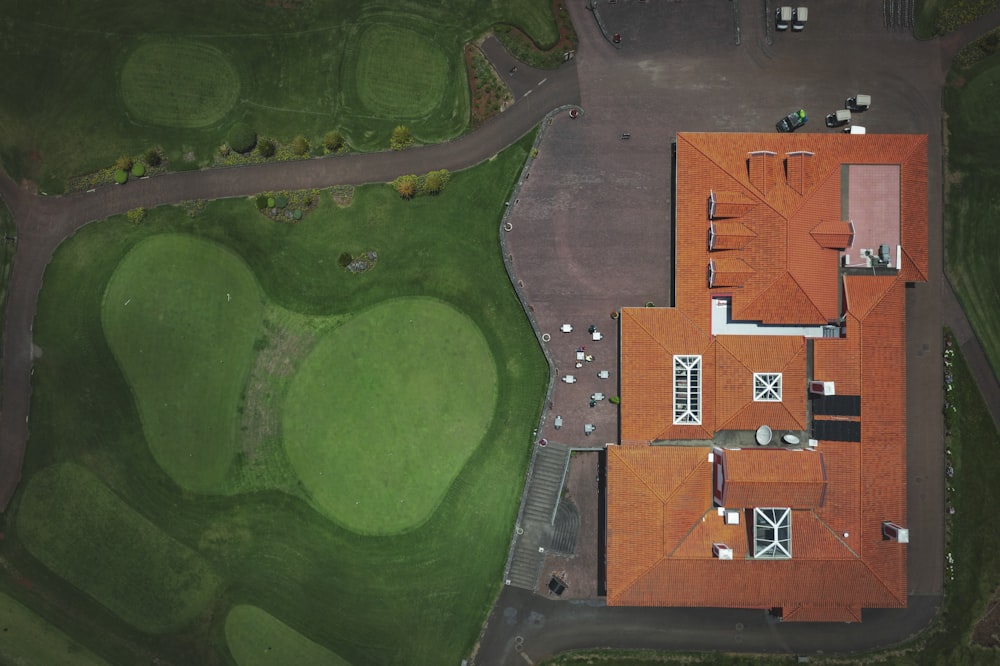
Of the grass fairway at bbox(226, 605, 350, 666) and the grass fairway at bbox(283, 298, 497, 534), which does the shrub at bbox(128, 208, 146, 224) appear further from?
the grass fairway at bbox(226, 605, 350, 666)

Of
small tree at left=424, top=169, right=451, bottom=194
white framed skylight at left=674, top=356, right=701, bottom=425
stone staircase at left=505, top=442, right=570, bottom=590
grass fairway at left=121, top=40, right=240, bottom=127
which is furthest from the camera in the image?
grass fairway at left=121, top=40, right=240, bottom=127

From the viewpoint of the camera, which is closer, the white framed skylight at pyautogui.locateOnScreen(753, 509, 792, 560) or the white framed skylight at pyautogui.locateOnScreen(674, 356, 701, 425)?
the white framed skylight at pyautogui.locateOnScreen(753, 509, 792, 560)

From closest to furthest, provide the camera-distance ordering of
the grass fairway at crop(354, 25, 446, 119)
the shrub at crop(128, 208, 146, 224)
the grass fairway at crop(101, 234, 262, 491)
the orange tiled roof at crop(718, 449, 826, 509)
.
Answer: the orange tiled roof at crop(718, 449, 826, 509) < the grass fairway at crop(101, 234, 262, 491) < the shrub at crop(128, 208, 146, 224) < the grass fairway at crop(354, 25, 446, 119)

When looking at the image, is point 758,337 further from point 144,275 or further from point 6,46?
point 6,46

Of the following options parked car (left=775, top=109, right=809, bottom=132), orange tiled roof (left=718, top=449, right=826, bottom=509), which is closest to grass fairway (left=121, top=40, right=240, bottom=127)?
parked car (left=775, top=109, right=809, bottom=132)

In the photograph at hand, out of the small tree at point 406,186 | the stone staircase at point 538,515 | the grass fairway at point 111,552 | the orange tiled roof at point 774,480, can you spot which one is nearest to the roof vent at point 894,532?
the orange tiled roof at point 774,480

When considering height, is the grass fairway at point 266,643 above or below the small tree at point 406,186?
below

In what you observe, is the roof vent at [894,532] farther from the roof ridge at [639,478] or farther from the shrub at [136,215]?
the shrub at [136,215]

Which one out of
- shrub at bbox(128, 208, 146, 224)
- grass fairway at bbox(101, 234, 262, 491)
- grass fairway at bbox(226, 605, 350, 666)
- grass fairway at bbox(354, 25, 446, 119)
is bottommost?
grass fairway at bbox(226, 605, 350, 666)
